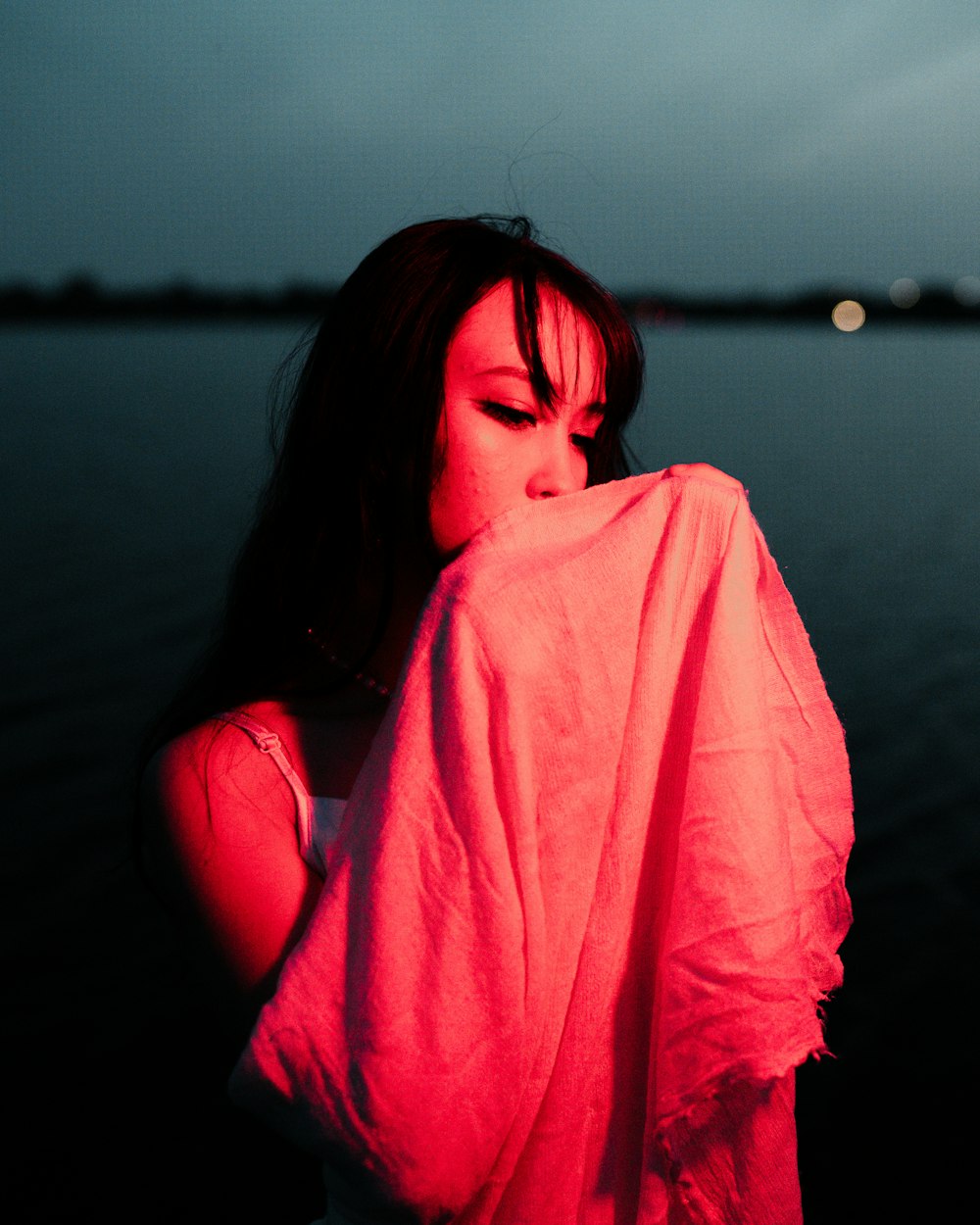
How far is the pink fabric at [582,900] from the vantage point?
1315 millimetres

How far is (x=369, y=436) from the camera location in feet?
5.89

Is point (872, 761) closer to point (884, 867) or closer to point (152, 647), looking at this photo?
point (884, 867)

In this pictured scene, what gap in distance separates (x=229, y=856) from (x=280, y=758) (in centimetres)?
23

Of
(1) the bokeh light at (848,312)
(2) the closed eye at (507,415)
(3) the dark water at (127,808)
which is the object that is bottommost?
(3) the dark water at (127,808)

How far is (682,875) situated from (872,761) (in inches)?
292

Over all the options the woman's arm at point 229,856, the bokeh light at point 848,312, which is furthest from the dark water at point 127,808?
the bokeh light at point 848,312

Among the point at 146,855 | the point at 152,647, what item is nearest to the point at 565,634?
the point at 146,855

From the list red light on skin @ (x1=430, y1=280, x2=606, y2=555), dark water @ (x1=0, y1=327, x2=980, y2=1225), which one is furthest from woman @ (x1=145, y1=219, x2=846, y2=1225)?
dark water @ (x1=0, y1=327, x2=980, y2=1225)

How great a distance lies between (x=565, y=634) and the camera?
1433 millimetres

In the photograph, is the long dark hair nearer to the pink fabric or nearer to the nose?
the nose

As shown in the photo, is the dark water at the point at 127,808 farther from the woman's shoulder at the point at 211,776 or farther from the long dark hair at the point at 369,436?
the woman's shoulder at the point at 211,776

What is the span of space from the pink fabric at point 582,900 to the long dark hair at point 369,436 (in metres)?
0.35

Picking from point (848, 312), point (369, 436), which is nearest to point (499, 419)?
point (369, 436)

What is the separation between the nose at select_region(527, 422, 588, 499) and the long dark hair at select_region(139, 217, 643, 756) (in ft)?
0.27
